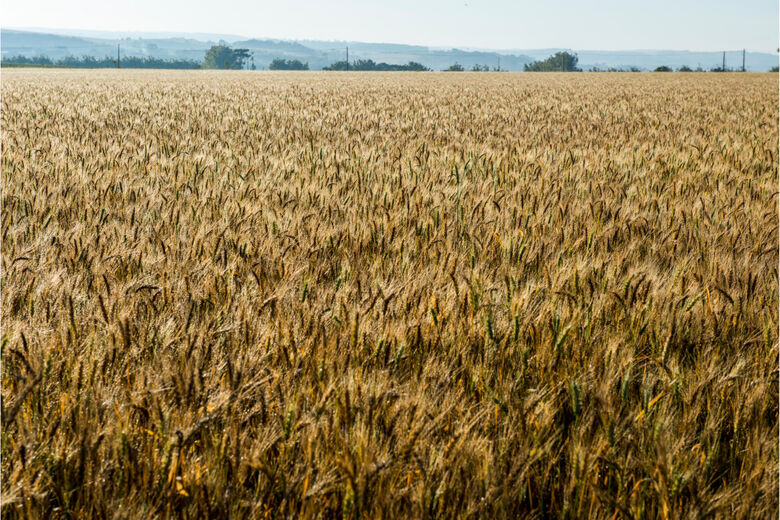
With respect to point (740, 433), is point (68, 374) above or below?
above

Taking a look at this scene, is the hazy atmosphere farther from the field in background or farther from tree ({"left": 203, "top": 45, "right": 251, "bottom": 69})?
tree ({"left": 203, "top": 45, "right": 251, "bottom": 69})

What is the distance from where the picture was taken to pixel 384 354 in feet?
6.08

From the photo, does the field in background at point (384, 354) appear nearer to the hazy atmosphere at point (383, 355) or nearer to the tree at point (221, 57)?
the hazy atmosphere at point (383, 355)

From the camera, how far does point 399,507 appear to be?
1.29 meters

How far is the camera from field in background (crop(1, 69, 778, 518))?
1.32 m

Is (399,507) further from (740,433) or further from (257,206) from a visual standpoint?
(257,206)

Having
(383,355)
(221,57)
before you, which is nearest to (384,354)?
(383,355)

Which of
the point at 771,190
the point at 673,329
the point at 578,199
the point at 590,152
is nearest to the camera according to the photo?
the point at 673,329

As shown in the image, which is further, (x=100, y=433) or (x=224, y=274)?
(x=224, y=274)

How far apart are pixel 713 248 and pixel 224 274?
211 cm

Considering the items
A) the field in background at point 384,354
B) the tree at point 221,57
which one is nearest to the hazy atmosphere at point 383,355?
the field in background at point 384,354

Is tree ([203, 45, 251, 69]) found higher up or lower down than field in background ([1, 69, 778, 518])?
higher up

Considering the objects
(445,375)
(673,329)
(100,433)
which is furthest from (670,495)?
(100,433)

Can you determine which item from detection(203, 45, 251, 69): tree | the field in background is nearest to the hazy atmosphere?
the field in background
